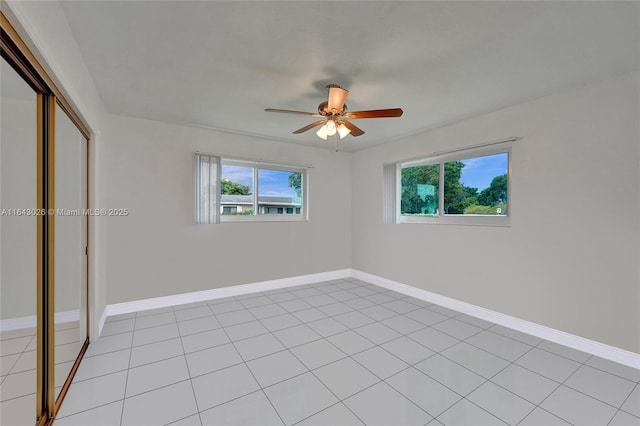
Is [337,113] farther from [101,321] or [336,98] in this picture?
[101,321]

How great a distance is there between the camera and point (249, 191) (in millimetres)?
4199

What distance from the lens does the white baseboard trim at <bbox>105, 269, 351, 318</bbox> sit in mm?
3240

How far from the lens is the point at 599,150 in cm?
236

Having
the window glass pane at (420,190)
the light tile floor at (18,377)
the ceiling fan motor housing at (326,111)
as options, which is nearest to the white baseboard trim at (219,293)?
the window glass pane at (420,190)

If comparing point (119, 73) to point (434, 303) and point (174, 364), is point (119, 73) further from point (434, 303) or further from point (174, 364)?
point (434, 303)

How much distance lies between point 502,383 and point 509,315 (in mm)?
1215

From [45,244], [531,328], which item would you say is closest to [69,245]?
[45,244]

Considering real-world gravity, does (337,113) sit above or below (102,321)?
above

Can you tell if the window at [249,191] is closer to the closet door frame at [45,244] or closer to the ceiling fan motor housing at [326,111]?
the ceiling fan motor housing at [326,111]

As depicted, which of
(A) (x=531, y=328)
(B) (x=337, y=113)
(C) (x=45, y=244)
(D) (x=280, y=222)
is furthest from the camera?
(D) (x=280, y=222)

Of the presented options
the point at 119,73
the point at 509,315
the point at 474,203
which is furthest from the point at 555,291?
the point at 119,73

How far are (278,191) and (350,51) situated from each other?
111 inches

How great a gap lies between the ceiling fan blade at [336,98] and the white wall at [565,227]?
1.84 metres

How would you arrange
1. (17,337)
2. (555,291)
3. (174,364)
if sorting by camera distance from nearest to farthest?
(17,337), (174,364), (555,291)
